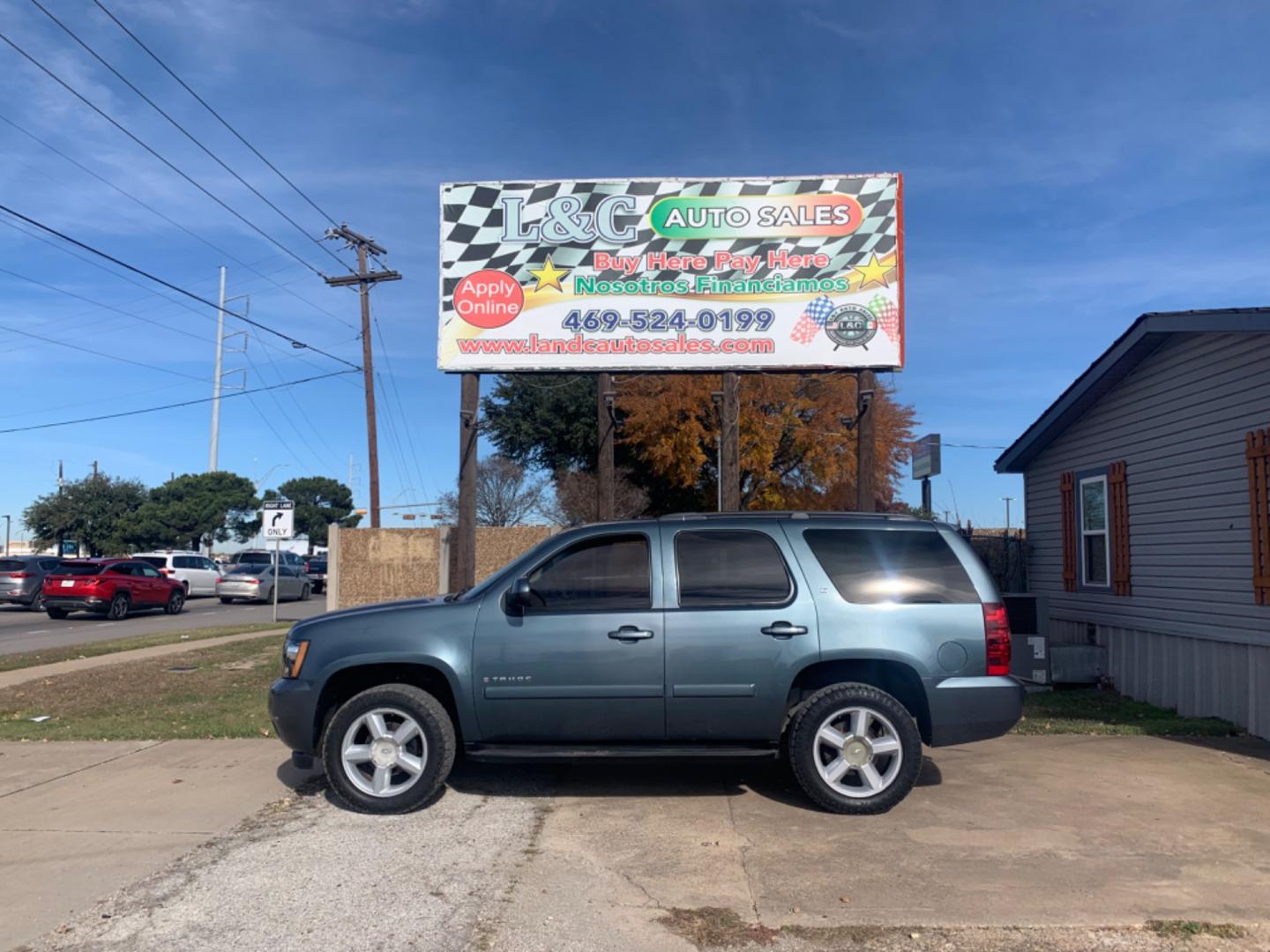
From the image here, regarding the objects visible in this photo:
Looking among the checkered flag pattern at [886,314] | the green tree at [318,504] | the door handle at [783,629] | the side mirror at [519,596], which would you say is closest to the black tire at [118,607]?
the checkered flag pattern at [886,314]

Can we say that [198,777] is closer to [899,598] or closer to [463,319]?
[899,598]

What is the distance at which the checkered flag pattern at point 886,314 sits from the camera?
A: 12.2m

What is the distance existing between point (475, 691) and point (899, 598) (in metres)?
2.69

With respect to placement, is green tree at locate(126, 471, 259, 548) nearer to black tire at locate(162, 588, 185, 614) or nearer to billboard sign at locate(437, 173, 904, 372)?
black tire at locate(162, 588, 185, 614)

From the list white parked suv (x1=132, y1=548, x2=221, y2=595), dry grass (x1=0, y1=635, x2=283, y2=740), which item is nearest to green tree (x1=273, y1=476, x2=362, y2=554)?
white parked suv (x1=132, y1=548, x2=221, y2=595)

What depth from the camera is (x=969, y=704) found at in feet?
20.2

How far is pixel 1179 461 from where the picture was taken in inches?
406

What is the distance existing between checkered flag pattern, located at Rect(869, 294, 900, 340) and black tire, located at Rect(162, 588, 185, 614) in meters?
22.8

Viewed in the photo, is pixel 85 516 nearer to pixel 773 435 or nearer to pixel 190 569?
pixel 190 569

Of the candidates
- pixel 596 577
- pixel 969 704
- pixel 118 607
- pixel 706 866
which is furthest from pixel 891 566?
pixel 118 607

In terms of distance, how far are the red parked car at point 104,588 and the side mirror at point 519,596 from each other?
2279cm

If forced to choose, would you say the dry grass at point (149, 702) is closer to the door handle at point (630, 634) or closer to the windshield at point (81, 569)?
the door handle at point (630, 634)

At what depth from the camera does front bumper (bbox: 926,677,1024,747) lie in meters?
6.16

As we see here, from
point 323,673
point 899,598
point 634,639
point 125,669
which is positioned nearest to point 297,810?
point 323,673
